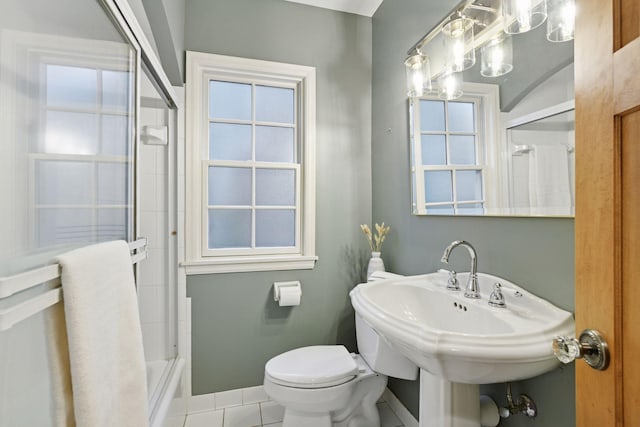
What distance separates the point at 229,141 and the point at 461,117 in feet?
4.49

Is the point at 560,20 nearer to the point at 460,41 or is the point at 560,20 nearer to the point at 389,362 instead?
the point at 460,41

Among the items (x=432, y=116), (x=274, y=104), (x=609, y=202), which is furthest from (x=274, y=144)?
(x=609, y=202)

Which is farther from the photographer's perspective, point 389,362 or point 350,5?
point 350,5

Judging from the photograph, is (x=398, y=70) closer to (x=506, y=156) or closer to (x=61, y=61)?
(x=506, y=156)

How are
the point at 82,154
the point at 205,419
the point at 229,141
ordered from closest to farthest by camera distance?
1. the point at 82,154
2. the point at 205,419
3. the point at 229,141

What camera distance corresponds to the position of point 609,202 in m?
0.55

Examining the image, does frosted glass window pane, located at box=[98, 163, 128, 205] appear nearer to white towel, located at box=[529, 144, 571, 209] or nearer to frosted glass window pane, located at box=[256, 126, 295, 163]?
frosted glass window pane, located at box=[256, 126, 295, 163]

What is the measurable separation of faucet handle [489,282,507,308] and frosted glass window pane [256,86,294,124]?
159 cm

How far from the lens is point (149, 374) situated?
1.47 m

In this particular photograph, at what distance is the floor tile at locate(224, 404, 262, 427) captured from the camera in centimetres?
173

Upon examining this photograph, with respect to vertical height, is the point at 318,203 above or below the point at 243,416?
above

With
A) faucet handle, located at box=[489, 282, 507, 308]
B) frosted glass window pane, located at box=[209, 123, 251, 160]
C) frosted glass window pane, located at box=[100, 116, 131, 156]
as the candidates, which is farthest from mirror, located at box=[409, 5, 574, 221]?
frosted glass window pane, located at box=[100, 116, 131, 156]

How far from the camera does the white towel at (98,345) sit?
0.58 metres

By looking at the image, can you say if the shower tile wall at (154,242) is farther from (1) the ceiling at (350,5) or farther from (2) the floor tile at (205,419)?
(1) the ceiling at (350,5)
